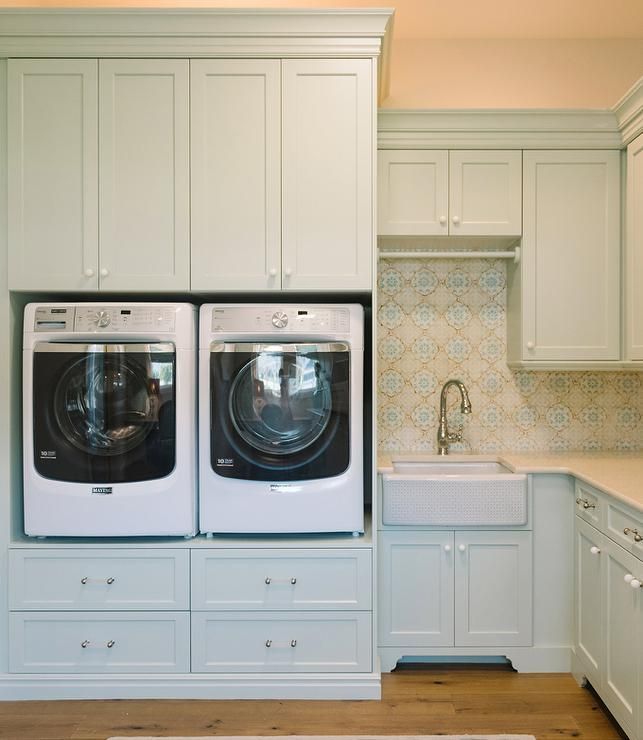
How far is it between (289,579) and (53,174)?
71.3 inches

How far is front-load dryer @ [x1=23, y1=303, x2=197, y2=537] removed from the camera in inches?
85.0

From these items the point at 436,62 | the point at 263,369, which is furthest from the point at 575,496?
the point at 436,62

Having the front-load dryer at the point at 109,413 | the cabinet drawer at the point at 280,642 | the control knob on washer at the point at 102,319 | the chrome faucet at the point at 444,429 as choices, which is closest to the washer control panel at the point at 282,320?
the front-load dryer at the point at 109,413

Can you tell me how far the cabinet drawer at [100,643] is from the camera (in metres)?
2.20

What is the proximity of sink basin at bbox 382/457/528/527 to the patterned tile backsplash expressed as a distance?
1.77 feet

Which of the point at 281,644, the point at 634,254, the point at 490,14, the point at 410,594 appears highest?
the point at 490,14

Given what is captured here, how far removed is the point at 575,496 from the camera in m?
2.37

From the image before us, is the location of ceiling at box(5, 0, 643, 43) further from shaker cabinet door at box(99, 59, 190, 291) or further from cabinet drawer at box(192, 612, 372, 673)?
cabinet drawer at box(192, 612, 372, 673)

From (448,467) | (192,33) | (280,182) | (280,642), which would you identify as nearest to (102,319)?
(280,182)

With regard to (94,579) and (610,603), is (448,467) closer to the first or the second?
(610,603)

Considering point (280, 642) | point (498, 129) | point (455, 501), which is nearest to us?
point (280, 642)

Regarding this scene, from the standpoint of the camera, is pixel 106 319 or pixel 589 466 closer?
pixel 106 319

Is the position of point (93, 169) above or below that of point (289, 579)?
above

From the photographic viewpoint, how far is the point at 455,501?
7.76 feet
